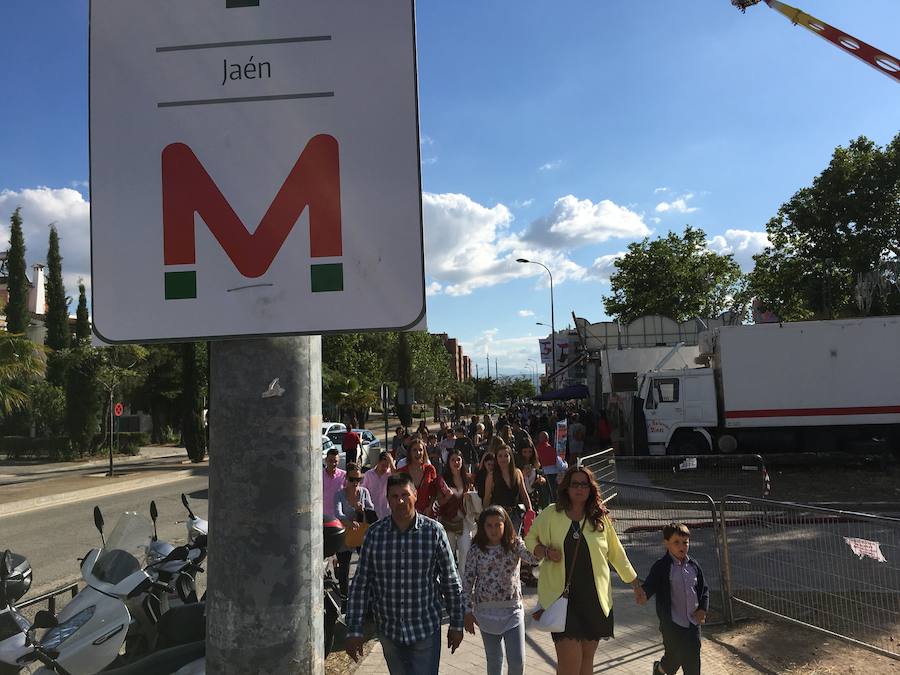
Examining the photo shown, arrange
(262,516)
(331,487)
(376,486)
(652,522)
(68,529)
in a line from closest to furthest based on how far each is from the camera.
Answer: (262,516), (331,487), (376,486), (652,522), (68,529)

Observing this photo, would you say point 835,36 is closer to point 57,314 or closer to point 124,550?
point 124,550

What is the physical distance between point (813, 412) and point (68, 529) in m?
18.3

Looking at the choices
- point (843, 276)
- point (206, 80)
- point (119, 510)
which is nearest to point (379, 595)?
point (206, 80)

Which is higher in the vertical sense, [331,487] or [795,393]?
[795,393]

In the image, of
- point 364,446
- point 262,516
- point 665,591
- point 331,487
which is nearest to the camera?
point 262,516

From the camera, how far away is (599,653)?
547 centimetres

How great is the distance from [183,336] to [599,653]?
4960mm

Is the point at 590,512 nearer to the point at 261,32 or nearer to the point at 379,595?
the point at 379,595

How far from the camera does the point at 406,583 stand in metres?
3.58

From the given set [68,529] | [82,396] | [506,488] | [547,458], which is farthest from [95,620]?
[82,396]

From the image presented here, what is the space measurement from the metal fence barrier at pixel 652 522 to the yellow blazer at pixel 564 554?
12.3ft

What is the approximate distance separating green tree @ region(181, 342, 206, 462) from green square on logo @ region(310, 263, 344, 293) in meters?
25.5

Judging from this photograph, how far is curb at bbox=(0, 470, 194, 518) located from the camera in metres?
14.3

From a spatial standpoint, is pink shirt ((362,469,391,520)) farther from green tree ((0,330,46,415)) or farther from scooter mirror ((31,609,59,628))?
green tree ((0,330,46,415))
